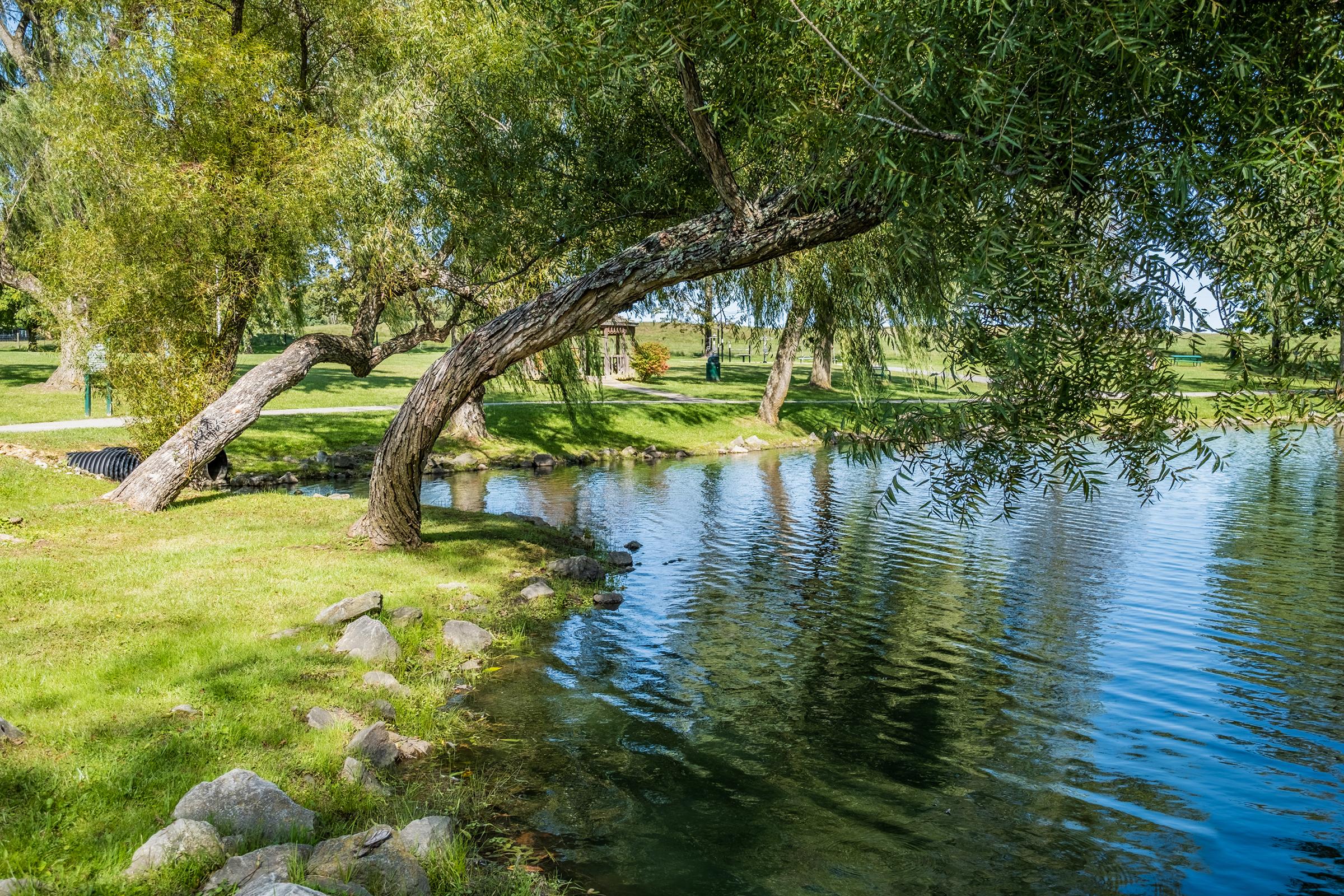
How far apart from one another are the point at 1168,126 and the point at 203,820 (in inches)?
282

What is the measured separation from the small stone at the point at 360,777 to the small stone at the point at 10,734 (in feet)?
6.48

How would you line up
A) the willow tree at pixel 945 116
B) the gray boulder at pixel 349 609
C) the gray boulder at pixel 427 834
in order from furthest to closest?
the gray boulder at pixel 349 609
the gray boulder at pixel 427 834
the willow tree at pixel 945 116

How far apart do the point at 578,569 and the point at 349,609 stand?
4037 millimetres

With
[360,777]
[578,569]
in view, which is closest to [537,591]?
[578,569]

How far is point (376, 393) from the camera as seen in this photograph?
1393 inches

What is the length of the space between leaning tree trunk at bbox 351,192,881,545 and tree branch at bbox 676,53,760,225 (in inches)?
5.2

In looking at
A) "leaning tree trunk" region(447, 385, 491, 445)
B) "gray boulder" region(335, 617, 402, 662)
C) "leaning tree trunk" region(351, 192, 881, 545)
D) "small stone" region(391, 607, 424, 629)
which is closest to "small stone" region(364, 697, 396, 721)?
"gray boulder" region(335, 617, 402, 662)

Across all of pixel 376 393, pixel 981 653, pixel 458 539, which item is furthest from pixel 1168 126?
pixel 376 393

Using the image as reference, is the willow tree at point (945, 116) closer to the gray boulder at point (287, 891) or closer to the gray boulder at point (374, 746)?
the gray boulder at point (287, 891)

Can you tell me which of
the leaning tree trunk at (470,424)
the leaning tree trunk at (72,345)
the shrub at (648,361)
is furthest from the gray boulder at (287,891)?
the shrub at (648,361)

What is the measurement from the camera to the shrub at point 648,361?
45.7 m

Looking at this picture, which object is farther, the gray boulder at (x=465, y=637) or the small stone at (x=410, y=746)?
the gray boulder at (x=465, y=637)

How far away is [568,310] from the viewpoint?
1051 centimetres

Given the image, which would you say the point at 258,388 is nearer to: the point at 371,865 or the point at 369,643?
the point at 369,643
